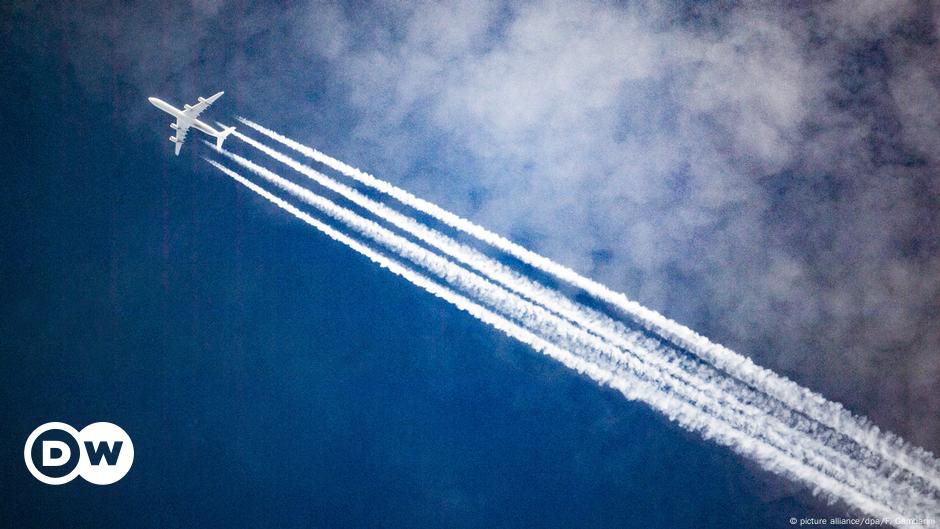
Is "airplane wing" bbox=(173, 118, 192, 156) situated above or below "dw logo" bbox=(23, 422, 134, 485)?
above

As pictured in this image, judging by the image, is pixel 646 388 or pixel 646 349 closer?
pixel 646 388

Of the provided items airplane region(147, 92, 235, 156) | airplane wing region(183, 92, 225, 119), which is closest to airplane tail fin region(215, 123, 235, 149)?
airplane region(147, 92, 235, 156)

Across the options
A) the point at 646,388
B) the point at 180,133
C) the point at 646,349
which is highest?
the point at 180,133

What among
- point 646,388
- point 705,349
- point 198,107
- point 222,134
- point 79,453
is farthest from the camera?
→ point 79,453

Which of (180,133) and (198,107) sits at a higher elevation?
(198,107)

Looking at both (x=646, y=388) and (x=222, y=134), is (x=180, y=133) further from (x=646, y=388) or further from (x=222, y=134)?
(x=646, y=388)

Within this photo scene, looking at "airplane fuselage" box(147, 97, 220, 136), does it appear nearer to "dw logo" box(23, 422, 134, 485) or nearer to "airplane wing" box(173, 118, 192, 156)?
"airplane wing" box(173, 118, 192, 156)

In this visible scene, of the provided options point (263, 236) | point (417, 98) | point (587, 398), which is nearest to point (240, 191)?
point (263, 236)

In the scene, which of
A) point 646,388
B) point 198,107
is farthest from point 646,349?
point 198,107
